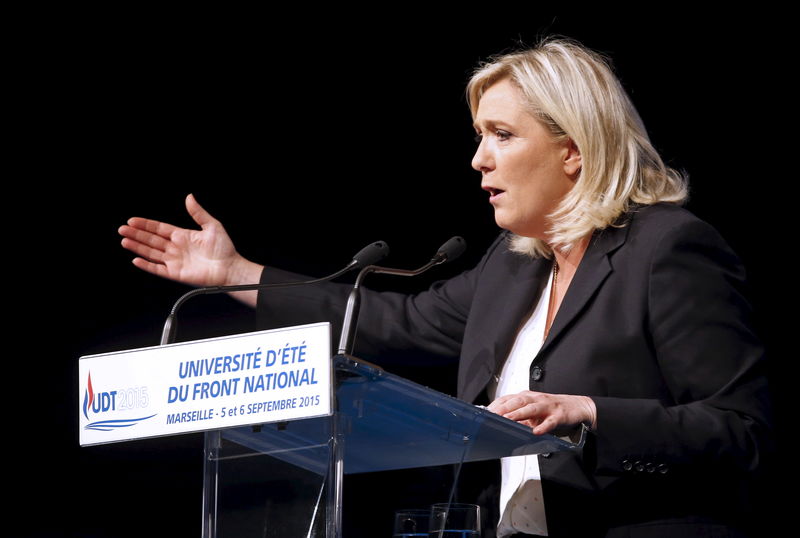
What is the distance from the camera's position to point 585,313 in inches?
84.1

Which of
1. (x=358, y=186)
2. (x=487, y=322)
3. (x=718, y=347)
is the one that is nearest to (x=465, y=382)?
(x=487, y=322)

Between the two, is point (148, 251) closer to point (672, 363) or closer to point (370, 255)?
point (370, 255)

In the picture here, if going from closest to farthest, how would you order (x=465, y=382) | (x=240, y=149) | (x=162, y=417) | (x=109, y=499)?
(x=162, y=417), (x=465, y=382), (x=109, y=499), (x=240, y=149)

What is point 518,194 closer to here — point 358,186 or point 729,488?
point 729,488

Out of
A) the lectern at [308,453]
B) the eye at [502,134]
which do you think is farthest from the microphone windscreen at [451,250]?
the lectern at [308,453]

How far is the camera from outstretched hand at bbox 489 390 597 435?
169 cm

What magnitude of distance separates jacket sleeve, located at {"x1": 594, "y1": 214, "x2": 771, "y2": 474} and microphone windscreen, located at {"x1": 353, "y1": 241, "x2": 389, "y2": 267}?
51 cm

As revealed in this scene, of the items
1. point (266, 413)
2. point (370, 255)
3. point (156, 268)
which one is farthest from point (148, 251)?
point (266, 413)

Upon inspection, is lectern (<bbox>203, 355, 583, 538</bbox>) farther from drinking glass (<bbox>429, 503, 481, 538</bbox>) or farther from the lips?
the lips

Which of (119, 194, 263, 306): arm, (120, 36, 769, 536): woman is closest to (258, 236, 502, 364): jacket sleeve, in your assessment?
(120, 36, 769, 536): woman

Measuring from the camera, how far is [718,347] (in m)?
1.98

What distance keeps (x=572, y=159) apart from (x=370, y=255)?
635mm

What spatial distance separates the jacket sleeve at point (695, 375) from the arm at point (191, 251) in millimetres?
1034

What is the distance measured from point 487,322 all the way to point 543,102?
52 cm
